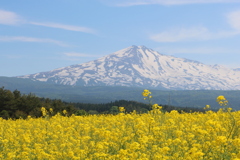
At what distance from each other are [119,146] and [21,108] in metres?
26.1

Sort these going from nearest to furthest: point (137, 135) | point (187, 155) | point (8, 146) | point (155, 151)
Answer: point (187, 155) → point (155, 151) → point (137, 135) → point (8, 146)

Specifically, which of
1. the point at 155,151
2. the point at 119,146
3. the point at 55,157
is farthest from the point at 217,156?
the point at 55,157

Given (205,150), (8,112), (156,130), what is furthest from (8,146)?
(8,112)

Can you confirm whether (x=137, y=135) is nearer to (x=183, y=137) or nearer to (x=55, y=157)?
(x=183, y=137)

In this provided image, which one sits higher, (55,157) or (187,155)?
(187,155)

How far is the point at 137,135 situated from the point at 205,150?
250 cm

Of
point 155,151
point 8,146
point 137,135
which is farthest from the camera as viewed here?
point 8,146

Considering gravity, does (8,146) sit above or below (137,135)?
below

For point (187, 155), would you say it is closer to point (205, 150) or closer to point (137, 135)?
point (205, 150)

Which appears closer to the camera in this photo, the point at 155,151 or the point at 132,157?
the point at 132,157

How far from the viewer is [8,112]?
3042cm

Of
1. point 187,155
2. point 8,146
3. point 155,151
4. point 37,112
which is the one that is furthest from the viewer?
point 37,112

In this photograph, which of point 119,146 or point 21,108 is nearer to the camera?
point 119,146

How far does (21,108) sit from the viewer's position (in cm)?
3195
